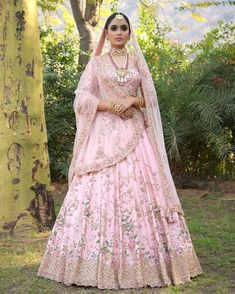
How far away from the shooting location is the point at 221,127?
26.7 feet

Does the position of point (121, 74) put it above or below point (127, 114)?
above

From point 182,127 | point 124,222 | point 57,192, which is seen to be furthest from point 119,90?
point 57,192

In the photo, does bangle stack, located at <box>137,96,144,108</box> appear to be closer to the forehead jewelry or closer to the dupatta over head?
the dupatta over head

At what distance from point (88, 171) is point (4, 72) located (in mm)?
1865

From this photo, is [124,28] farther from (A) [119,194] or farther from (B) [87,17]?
(B) [87,17]

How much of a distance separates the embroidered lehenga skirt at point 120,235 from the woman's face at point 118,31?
2.65 ft

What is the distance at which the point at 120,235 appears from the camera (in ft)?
12.3

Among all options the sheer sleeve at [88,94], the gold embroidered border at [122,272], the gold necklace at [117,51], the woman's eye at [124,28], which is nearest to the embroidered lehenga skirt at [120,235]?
the gold embroidered border at [122,272]

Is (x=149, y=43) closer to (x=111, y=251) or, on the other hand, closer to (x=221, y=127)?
(x=221, y=127)

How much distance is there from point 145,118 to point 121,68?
40 centimetres

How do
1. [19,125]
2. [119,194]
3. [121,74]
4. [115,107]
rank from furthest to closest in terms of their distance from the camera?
[19,125]
[121,74]
[115,107]
[119,194]

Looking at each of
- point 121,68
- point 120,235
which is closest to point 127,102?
point 121,68

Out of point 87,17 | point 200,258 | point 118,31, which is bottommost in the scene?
point 200,258

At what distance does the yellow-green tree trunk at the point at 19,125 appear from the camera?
5.33m
